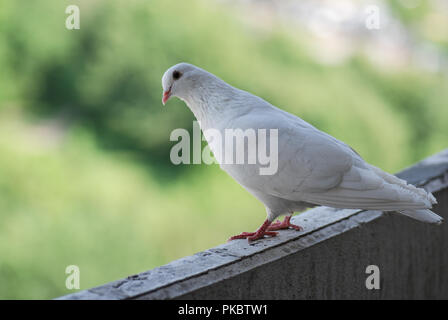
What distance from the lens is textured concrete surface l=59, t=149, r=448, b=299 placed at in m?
1.68

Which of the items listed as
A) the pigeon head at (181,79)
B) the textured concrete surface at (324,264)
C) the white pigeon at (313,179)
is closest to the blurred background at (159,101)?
the textured concrete surface at (324,264)

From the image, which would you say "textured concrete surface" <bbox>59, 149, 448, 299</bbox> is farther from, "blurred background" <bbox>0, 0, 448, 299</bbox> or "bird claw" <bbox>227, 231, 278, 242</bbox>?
"blurred background" <bbox>0, 0, 448, 299</bbox>

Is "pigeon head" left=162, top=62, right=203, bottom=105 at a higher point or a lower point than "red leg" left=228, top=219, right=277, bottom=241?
higher

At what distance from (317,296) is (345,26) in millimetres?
15041

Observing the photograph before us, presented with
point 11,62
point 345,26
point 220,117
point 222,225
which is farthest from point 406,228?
point 345,26

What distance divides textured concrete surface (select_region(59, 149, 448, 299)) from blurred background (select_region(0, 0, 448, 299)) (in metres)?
7.82

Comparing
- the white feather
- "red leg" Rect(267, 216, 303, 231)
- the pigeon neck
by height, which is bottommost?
"red leg" Rect(267, 216, 303, 231)

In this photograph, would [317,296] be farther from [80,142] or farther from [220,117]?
[80,142]

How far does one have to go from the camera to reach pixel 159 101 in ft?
40.6

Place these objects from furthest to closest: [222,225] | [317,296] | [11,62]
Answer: [11,62], [222,225], [317,296]

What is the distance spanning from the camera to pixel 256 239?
2.15 metres

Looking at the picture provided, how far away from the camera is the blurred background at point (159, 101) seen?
11.1 metres

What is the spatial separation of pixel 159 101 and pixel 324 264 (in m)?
10.6

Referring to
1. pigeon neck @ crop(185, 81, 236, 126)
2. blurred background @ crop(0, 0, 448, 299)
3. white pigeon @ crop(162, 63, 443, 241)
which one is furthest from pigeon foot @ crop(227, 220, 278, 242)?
blurred background @ crop(0, 0, 448, 299)
